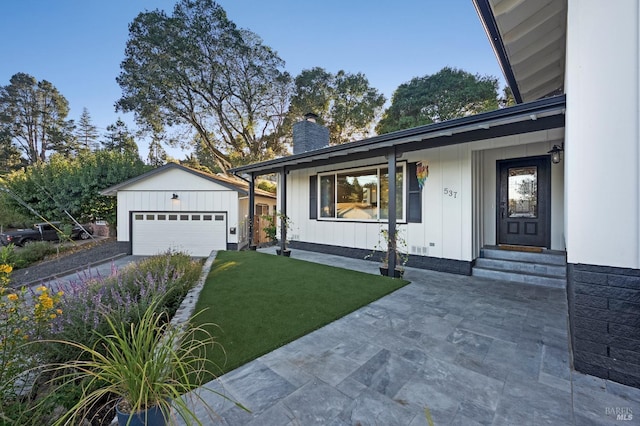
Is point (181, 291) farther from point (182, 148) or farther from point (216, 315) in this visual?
point (182, 148)

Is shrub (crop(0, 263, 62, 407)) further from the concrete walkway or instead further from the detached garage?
the detached garage

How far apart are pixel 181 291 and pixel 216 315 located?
39.1 inches

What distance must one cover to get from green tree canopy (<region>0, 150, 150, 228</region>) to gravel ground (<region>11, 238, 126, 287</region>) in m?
1.90

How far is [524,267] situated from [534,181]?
1.87m

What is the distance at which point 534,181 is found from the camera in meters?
5.22

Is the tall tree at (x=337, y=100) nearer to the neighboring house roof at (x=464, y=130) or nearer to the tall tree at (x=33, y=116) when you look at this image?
the neighboring house roof at (x=464, y=130)

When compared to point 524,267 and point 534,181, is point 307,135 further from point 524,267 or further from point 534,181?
point 524,267

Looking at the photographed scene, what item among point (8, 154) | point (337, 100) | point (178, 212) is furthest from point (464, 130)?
point (8, 154)

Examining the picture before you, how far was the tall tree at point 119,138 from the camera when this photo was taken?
20.8 m

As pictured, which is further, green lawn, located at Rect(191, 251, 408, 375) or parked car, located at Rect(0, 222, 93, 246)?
parked car, located at Rect(0, 222, 93, 246)

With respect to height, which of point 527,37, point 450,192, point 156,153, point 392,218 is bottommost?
point 392,218

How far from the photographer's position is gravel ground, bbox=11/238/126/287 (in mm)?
8141

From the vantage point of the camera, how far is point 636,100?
5.65 ft

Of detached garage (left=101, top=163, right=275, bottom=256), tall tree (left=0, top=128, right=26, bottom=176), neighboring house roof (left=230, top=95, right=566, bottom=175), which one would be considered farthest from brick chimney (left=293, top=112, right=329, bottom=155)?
tall tree (left=0, top=128, right=26, bottom=176)
